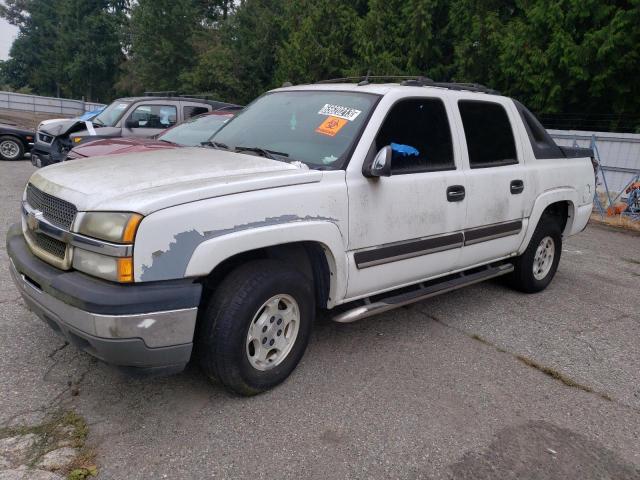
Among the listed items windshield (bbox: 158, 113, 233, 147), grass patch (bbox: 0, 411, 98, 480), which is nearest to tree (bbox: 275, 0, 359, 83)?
windshield (bbox: 158, 113, 233, 147)

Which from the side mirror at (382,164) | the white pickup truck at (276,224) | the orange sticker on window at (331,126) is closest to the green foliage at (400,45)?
the white pickup truck at (276,224)

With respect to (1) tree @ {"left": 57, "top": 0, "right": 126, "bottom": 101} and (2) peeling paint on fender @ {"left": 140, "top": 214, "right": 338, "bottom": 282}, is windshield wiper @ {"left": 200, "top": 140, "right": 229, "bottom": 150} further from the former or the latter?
(1) tree @ {"left": 57, "top": 0, "right": 126, "bottom": 101}

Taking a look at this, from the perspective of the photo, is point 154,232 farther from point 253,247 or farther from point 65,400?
point 65,400

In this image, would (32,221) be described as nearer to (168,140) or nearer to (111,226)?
(111,226)

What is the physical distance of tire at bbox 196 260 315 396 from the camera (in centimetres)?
292

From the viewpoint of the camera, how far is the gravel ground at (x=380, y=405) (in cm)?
273

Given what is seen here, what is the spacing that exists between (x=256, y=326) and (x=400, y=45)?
1759cm

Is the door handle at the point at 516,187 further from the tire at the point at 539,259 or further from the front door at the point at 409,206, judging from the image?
the front door at the point at 409,206

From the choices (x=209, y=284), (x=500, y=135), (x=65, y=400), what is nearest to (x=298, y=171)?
(x=209, y=284)

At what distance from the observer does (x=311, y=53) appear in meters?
22.7

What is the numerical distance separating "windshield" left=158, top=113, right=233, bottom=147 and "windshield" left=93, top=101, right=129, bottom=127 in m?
→ 2.54

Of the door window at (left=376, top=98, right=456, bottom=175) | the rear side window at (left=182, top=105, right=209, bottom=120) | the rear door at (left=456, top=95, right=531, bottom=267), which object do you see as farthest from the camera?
the rear side window at (left=182, top=105, right=209, bottom=120)

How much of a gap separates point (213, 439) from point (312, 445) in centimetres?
52

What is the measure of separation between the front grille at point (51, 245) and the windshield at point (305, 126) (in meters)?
1.46
